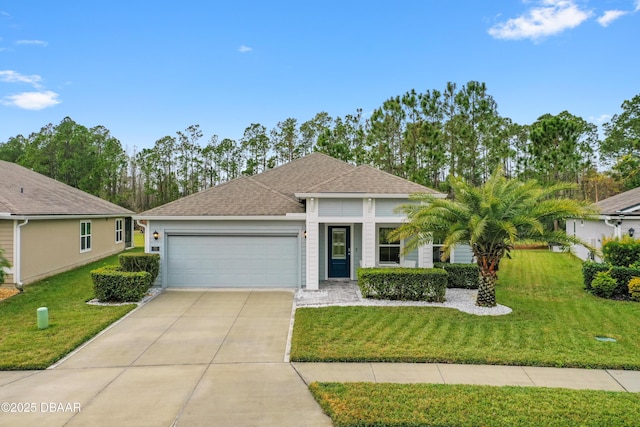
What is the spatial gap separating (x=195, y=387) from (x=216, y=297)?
20.0 ft

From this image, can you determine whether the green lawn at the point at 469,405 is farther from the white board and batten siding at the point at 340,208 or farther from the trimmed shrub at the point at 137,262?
the trimmed shrub at the point at 137,262

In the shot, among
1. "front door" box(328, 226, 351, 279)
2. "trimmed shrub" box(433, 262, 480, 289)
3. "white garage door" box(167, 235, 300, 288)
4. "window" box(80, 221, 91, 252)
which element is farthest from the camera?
"window" box(80, 221, 91, 252)

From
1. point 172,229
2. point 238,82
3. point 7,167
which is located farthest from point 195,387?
point 238,82

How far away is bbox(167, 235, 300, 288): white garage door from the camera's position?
12.8 meters

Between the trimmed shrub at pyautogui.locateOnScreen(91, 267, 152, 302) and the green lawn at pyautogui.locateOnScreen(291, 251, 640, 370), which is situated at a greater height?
the trimmed shrub at pyautogui.locateOnScreen(91, 267, 152, 302)

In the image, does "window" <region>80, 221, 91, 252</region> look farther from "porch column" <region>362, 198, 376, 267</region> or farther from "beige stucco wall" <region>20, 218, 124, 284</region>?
"porch column" <region>362, 198, 376, 267</region>

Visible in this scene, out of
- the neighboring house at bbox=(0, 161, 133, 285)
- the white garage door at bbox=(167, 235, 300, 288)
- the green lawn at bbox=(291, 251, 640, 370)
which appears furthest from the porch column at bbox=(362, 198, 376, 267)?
the neighboring house at bbox=(0, 161, 133, 285)

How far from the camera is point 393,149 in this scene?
98.7ft

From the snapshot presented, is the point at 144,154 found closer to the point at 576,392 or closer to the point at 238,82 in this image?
the point at 238,82

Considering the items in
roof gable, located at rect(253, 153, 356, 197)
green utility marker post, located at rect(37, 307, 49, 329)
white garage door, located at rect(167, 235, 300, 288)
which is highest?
roof gable, located at rect(253, 153, 356, 197)

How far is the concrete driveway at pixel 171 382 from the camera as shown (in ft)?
15.6

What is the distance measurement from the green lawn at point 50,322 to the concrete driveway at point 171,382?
31 centimetres

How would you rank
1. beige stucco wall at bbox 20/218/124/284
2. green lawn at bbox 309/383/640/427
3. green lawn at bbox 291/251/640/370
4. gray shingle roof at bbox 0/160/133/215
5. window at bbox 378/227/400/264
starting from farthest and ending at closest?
window at bbox 378/227/400/264 → gray shingle roof at bbox 0/160/133/215 → beige stucco wall at bbox 20/218/124/284 → green lawn at bbox 291/251/640/370 → green lawn at bbox 309/383/640/427

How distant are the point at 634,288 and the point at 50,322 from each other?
52.4 feet
